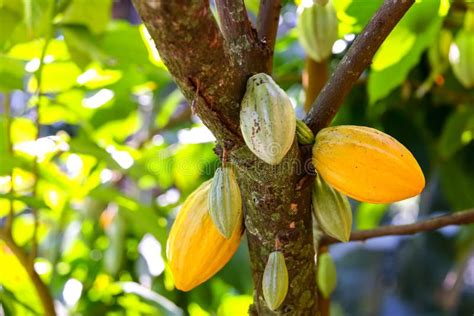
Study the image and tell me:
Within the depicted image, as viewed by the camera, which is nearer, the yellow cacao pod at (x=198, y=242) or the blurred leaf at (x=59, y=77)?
the yellow cacao pod at (x=198, y=242)

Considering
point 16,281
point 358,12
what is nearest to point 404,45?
point 358,12

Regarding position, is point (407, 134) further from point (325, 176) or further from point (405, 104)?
point (325, 176)

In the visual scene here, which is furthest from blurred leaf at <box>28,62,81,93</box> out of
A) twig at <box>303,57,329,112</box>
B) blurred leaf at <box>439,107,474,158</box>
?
blurred leaf at <box>439,107,474,158</box>

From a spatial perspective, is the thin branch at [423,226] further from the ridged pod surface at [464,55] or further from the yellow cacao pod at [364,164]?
the ridged pod surface at [464,55]

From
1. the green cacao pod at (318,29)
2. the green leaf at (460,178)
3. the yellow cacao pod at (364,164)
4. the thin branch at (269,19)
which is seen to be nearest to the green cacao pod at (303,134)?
the yellow cacao pod at (364,164)

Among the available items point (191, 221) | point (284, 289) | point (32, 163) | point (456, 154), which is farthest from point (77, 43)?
point (456, 154)

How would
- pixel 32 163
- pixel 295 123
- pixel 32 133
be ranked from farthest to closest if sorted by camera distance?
pixel 32 133
pixel 32 163
pixel 295 123

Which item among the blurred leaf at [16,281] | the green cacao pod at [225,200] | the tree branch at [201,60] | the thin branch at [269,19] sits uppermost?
the tree branch at [201,60]
